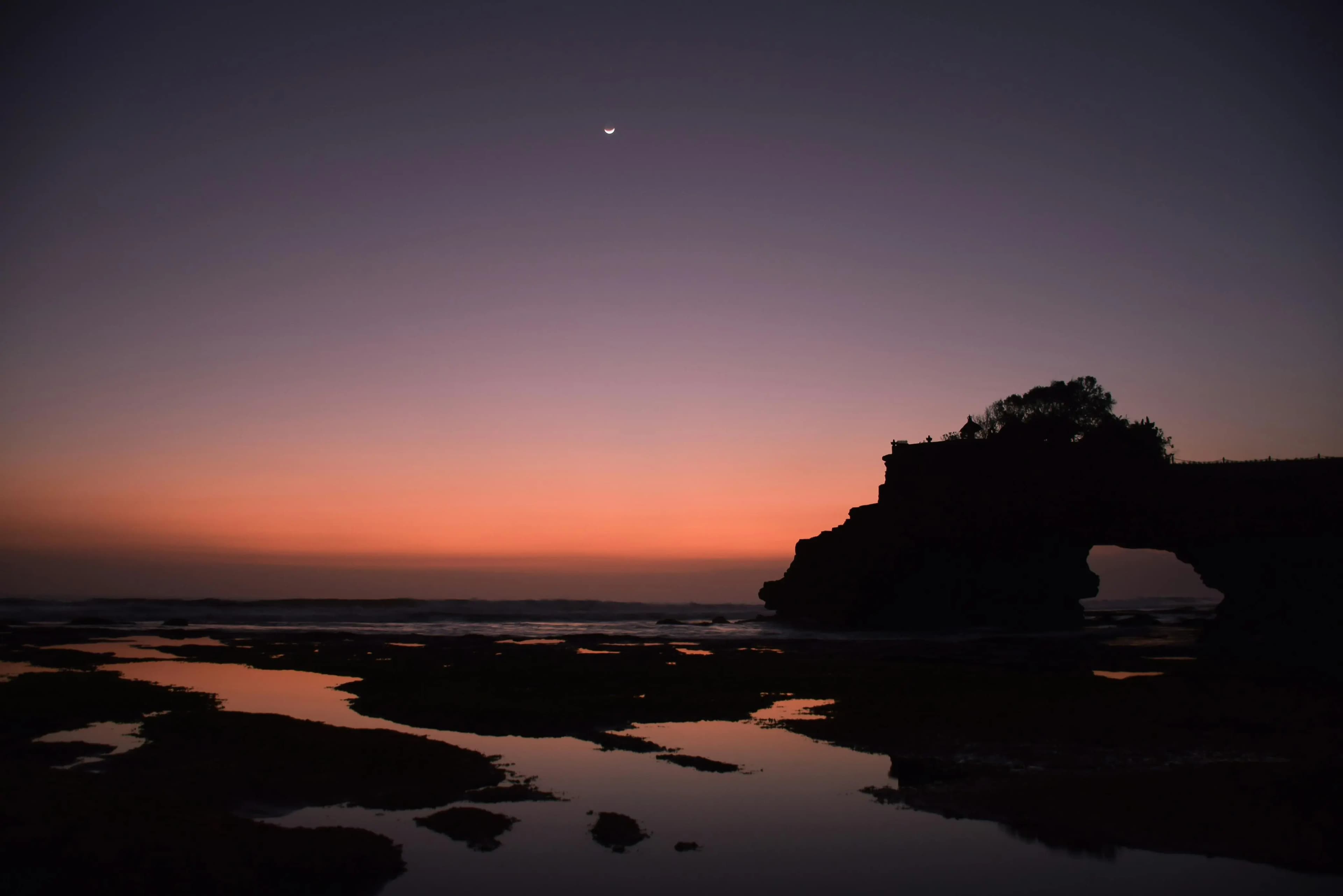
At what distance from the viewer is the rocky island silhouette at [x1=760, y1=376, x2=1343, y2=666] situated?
4338 cm

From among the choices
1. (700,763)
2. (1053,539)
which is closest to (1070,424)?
(1053,539)

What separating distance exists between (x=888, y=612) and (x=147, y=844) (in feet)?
190

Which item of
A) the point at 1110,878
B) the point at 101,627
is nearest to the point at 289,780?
the point at 1110,878

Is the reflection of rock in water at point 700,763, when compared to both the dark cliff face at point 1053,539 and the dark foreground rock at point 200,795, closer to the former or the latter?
the dark foreground rock at point 200,795

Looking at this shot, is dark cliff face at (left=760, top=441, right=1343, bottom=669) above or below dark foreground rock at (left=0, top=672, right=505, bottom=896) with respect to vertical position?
above

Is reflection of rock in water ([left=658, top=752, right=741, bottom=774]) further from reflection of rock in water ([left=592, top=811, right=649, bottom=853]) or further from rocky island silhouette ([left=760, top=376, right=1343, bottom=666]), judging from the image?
rocky island silhouette ([left=760, top=376, right=1343, bottom=666])

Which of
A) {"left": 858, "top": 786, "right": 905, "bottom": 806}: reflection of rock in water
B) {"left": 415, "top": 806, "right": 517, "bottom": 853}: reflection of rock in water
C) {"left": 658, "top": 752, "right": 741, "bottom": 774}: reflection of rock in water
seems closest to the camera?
{"left": 415, "top": 806, "right": 517, "bottom": 853}: reflection of rock in water

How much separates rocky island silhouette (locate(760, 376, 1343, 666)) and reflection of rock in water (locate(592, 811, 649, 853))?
38.3 metres

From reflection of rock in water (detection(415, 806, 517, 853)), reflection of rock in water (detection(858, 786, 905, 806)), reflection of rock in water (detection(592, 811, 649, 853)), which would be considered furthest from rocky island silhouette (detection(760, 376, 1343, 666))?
reflection of rock in water (detection(415, 806, 517, 853))

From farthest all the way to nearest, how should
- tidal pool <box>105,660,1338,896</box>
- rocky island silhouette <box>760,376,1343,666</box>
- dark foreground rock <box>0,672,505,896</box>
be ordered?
rocky island silhouette <box>760,376,1343,666</box>
tidal pool <box>105,660,1338,896</box>
dark foreground rock <box>0,672,505,896</box>

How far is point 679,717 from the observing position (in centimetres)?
2381

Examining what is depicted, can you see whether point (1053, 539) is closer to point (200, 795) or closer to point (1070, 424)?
point (1070, 424)

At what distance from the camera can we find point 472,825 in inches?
504

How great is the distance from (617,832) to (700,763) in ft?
17.5
